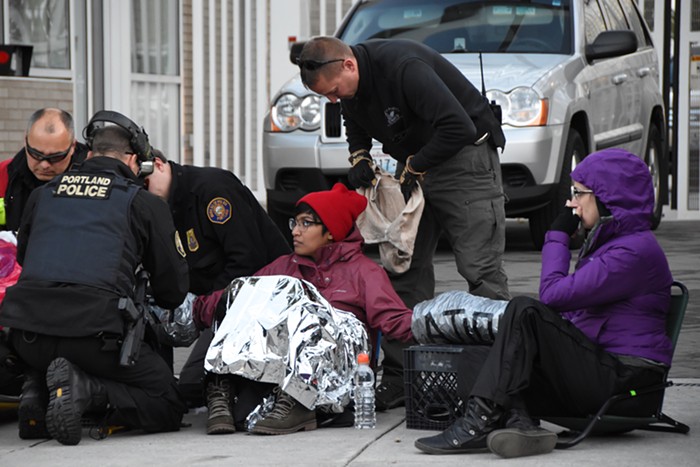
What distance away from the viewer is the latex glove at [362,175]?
6695mm

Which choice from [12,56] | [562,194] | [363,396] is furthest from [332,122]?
[363,396]

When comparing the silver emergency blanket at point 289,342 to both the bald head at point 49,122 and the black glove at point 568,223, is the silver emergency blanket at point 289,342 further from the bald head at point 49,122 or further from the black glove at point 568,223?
the bald head at point 49,122

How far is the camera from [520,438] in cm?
522

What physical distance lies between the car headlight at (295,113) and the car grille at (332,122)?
0.06 m

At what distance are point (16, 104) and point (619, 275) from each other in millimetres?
8509

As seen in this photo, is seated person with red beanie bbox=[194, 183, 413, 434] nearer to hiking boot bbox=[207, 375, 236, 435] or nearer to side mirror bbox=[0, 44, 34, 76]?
hiking boot bbox=[207, 375, 236, 435]

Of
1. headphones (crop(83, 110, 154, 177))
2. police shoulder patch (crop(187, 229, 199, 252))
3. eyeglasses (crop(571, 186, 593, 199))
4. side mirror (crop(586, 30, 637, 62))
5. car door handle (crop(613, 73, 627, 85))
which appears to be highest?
side mirror (crop(586, 30, 637, 62))

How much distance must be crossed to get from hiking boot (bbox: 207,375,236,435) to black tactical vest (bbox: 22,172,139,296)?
50cm

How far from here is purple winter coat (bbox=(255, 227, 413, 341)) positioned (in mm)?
6266

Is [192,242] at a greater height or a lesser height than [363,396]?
greater

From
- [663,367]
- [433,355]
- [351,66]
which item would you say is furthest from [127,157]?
[663,367]

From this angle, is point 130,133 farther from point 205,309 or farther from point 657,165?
point 657,165

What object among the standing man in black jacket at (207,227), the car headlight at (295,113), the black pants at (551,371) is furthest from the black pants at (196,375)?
the car headlight at (295,113)

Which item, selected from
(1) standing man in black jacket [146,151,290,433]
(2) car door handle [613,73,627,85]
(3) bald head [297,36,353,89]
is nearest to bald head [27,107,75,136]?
(1) standing man in black jacket [146,151,290,433]
